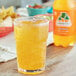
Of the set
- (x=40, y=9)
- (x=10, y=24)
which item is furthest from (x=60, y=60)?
(x=40, y=9)

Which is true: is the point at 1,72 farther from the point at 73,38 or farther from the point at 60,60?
the point at 73,38

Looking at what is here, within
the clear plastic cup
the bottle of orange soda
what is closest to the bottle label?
the bottle of orange soda

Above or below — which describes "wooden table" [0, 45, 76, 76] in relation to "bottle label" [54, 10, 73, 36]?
below

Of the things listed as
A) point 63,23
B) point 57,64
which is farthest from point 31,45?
point 63,23

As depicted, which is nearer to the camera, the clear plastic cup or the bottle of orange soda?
the clear plastic cup

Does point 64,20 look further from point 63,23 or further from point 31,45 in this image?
point 31,45

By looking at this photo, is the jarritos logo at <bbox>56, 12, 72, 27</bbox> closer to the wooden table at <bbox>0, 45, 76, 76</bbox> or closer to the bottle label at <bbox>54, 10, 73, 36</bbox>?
the bottle label at <bbox>54, 10, 73, 36</bbox>
